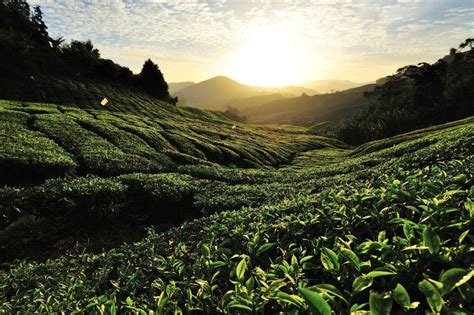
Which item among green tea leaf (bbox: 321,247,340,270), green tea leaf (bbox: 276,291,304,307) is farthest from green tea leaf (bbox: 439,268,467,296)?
green tea leaf (bbox: 276,291,304,307)

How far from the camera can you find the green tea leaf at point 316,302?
339 centimetres

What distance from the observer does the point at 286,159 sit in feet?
192

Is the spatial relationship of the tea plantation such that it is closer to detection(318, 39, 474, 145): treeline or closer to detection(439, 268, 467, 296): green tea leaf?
detection(439, 268, 467, 296): green tea leaf

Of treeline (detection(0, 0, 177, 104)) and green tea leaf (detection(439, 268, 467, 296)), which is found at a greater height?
treeline (detection(0, 0, 177, 104))

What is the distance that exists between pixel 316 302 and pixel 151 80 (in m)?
109

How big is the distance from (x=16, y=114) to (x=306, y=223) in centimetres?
4043

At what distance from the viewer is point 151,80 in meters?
106

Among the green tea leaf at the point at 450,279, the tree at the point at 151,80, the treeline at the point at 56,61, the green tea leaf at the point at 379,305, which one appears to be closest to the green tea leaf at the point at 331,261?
the green tea leaf at the point at 379,305

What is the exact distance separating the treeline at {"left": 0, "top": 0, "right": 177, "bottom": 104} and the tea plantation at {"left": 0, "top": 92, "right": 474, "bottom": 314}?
141 feet

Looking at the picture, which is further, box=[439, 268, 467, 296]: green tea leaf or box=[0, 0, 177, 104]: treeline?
box=[0, 0, 177, 104]: treeline

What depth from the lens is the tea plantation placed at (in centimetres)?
418

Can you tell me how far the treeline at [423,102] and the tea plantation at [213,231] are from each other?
84.5 m

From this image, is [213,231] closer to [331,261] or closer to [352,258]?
[331,261]

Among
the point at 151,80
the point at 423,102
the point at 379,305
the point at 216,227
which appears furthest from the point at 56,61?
the point at 423,102
